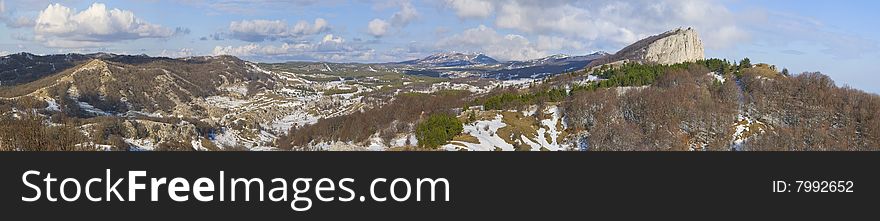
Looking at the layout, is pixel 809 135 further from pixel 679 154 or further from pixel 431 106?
pixel 679 154

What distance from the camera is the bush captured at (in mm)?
81375

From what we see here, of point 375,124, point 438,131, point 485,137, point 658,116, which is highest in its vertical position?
point 658,116

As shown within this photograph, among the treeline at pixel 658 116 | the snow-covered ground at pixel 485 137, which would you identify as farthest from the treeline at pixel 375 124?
the treeline at pixel 658 116

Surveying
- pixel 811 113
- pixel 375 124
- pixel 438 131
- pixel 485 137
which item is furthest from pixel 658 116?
pixel 375 124

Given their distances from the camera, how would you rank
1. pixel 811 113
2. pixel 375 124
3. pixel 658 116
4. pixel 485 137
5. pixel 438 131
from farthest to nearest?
pixel 375 124 < pixel 811 113 < pixel 658 116 < pixel 485 137 < pixel 438 131

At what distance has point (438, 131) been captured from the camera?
271 ft

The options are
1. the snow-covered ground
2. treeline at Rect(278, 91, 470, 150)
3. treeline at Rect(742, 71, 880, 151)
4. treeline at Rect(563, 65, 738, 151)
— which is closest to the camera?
the snow-covered ground

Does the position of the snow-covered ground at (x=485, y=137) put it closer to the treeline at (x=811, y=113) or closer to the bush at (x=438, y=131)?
the bush at (x=438, y=131)

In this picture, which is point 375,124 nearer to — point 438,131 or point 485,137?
point 485,137

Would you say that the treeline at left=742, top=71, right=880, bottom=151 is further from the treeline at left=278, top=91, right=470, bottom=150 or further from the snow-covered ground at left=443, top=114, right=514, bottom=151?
the treeline at left=278, top=91, right=470, bottom=150

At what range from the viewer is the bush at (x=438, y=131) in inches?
3204

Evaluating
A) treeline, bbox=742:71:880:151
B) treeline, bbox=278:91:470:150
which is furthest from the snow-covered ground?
treeline, bbox=742:71:880:151

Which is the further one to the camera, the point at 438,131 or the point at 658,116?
the point at 658,116

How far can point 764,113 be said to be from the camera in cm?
11638
